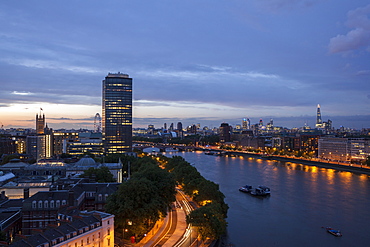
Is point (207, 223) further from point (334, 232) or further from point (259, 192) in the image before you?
point (259, 192)

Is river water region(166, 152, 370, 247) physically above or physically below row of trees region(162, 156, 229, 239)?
below

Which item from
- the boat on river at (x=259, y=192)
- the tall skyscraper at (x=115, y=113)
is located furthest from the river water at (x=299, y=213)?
the tall skyscraper at (x=115, y=113)

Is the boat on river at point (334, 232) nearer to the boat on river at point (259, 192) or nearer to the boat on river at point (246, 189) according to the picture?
the boat on river at point (259, 192)

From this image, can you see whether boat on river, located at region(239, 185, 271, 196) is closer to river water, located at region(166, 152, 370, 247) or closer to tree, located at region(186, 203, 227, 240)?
river water, located at region(166, 152, 370, 247)

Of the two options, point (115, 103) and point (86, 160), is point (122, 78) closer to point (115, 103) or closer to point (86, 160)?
point (115, 103)

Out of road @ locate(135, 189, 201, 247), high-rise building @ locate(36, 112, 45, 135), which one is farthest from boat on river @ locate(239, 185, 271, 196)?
high-rise building @ locate(36, 112, 45, 135)

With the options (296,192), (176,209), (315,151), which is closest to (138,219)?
(176,209)
